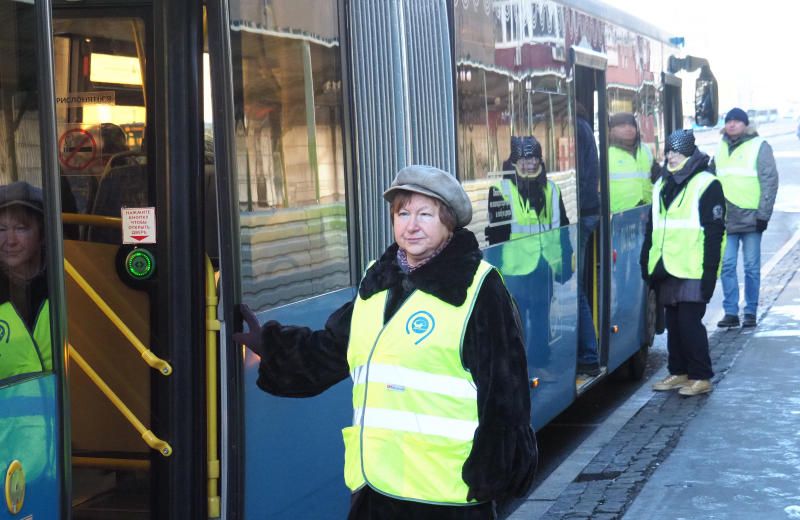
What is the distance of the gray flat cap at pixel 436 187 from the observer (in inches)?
147

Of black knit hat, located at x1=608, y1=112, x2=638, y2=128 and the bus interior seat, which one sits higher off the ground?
black knit hat, located at x1=608, y1=112, x2=638, y2=128

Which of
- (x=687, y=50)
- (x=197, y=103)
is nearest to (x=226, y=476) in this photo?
(x=197, y=103)

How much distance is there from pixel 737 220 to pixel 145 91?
9593mm

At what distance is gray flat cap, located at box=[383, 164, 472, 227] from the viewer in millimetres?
3734

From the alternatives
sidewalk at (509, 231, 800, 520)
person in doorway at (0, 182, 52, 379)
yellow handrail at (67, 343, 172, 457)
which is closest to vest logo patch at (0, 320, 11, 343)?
person in doorway at (0, 182, 52, 379)

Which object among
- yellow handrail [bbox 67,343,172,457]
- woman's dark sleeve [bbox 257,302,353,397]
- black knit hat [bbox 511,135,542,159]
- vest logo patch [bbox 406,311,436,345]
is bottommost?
yellow handrail [bbox 67,343,172,457]

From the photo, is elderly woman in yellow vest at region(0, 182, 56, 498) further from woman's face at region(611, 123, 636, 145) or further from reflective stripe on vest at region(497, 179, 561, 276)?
woman's face at region(611, 123, 636, 145)

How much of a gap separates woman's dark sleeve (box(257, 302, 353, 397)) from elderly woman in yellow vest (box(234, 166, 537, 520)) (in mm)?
222

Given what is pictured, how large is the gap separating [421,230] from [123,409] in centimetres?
143

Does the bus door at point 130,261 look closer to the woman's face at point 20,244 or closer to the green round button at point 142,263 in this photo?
the green round button at point 142,263

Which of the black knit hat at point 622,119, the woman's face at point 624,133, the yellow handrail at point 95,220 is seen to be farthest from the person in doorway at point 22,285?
the woman's face at point 624,133

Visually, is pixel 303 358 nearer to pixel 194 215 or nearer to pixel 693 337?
pixel 194 215

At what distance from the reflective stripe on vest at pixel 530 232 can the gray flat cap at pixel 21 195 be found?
12.4ft

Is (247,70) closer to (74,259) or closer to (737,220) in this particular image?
(74,259)
